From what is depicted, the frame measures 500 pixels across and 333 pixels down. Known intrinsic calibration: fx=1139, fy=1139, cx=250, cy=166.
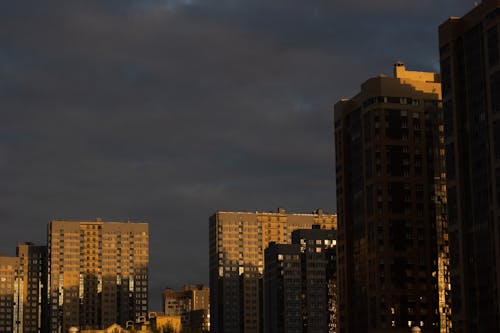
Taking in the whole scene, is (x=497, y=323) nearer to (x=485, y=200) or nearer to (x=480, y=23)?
(x=485, y=200)

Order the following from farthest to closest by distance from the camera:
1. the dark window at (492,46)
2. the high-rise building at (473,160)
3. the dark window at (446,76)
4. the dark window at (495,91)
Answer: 1. the dark window at (446,76)
2. the dark window at (492,46)
3. the high-rise building at (473,160)
4. the dark window at (495,91)

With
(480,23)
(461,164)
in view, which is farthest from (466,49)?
(461,164)

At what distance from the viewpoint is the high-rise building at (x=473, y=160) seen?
559ft

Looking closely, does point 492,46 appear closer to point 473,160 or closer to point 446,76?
point 446,76

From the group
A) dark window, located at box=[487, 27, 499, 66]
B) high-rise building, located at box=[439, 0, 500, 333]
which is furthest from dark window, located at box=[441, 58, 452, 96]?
dark window, located at box=[487, 27, 499, 66]

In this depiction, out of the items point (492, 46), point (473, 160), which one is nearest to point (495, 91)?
point (492, 46)

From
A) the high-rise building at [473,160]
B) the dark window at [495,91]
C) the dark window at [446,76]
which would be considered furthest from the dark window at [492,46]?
the dark window at [446,76]

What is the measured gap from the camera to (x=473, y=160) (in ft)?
579

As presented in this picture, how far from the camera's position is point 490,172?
17150 cm

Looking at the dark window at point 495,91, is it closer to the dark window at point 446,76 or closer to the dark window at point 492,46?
the dark window at point 492,46

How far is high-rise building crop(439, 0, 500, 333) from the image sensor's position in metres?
170

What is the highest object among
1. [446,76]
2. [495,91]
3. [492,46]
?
[492,46]

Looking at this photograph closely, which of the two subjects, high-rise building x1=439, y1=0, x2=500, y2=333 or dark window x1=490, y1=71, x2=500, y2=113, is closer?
dark window x1=490, y1=71, x2=500, y2=113

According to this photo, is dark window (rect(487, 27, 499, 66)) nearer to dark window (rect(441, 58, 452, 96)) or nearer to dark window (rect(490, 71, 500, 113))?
dark window (rect(490, 71, 500, 113))
